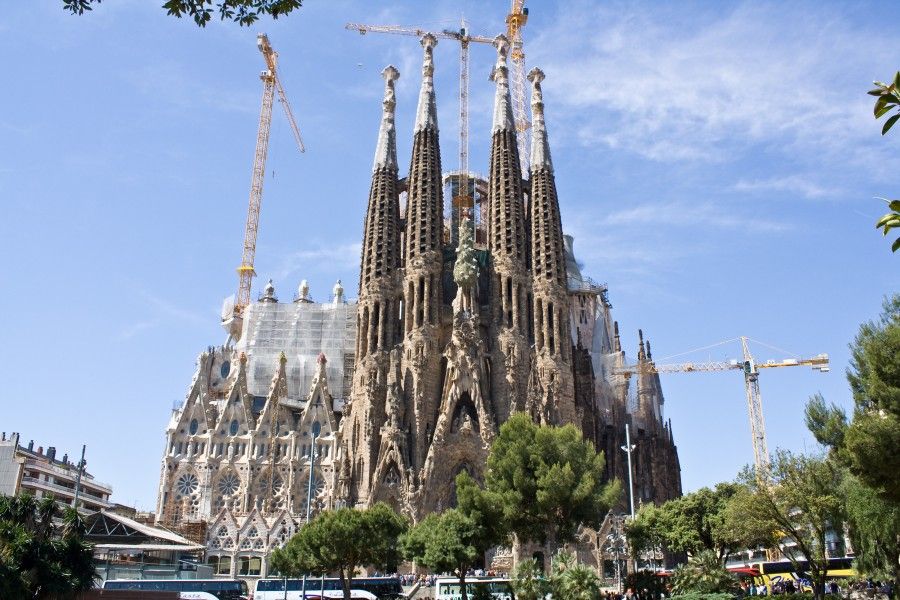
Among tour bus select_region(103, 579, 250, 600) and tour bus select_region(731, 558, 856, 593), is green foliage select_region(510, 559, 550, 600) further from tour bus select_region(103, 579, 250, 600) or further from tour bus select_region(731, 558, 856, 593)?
tour bus select_region(103, 579, 250, 600)

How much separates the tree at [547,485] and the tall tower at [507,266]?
23677 mm

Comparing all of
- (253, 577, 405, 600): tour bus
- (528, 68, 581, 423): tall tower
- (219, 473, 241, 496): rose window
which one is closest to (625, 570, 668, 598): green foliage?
(253, 577, 405, 600): tour bus

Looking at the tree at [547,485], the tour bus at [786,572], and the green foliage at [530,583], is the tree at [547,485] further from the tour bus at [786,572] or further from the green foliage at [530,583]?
the tour bus at [786,572]

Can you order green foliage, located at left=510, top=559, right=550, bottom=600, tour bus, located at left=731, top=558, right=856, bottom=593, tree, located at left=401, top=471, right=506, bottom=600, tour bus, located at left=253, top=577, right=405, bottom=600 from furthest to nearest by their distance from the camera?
tour bus, located at left=731, top=558, right=856, bottom=593 < tour bus, located at left=253, top=577, right=405, bottom=600 < tree, located at left=401, top=471, right=506, bottom=600 < green foliage, located at left=510, top=559, right=550, bottom=600

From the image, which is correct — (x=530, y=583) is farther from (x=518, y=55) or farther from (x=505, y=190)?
(x=518, y=55)

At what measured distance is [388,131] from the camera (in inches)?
3036

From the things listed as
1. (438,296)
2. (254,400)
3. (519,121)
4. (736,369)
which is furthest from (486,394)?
(736,369)

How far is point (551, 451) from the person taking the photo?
40.6 meters

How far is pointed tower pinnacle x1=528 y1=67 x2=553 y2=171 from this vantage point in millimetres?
76438

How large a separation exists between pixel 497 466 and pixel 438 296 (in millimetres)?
30322

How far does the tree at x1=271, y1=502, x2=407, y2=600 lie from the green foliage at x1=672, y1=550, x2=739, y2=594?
14.5 m

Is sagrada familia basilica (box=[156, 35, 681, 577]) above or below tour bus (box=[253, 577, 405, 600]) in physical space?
above

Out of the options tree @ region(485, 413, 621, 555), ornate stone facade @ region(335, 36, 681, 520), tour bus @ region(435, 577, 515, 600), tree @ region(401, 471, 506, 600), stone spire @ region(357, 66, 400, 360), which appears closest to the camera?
tour bus @ region(435, 577, 515, 600)

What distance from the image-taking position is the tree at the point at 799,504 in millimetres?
32281
